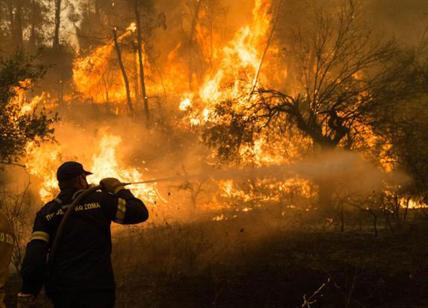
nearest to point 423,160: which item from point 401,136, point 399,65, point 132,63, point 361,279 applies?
point 401,136

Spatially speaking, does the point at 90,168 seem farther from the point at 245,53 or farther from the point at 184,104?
the point at 245,53

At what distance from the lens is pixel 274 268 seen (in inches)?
366

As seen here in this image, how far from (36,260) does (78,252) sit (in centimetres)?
37

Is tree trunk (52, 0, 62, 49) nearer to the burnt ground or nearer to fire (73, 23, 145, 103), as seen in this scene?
fire (73, 23, 145, 103)

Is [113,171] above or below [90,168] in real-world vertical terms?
below

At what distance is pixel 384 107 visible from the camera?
1266 cm

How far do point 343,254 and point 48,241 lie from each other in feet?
24.6

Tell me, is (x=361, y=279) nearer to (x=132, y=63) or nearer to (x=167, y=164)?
(x=167, y=164)

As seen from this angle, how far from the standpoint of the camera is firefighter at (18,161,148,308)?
3943 mm

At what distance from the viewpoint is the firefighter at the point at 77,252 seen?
3.94 m

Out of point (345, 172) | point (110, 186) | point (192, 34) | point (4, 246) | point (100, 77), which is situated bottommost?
point (4, 246)

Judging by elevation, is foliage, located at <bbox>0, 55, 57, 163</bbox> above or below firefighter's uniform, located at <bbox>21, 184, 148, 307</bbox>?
above

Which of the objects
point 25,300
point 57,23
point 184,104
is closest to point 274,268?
point 25,300

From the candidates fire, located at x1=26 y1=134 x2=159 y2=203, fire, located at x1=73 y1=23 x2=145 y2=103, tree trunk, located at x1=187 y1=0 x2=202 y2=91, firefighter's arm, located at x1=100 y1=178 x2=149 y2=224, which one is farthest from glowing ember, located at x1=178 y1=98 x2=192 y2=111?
firefighter's arm, located at x1=100 y1=178 x2=149 y2=224
